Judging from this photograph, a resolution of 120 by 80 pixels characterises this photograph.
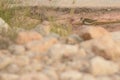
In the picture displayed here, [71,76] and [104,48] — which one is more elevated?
[104,48]

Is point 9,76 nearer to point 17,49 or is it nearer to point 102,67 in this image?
point 17,49

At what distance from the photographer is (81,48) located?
2645 mm

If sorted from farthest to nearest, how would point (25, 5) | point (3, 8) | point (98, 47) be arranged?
point (25, 5)
point (3, 8)
point (98, 47)

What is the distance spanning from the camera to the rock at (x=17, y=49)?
260cm

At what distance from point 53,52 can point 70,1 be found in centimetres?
523

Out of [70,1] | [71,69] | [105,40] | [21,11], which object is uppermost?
[70,1]

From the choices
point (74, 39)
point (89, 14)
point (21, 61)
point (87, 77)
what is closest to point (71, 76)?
point (87, 77)

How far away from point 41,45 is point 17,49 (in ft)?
0.52

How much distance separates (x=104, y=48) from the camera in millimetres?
2572

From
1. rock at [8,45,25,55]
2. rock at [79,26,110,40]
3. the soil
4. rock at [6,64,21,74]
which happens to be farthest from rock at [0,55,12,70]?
the soil

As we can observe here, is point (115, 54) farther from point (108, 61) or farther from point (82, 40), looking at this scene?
point (82, 40)

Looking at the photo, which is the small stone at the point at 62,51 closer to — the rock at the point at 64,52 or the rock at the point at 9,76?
the rock at the point at 64,52

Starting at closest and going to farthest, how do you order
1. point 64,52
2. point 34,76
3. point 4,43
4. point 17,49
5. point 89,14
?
1. point 34,76
2. point 64,52
3. point 17,49
4. point 4,43
5. point 89,14

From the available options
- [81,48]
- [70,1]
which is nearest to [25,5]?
[70,1]
